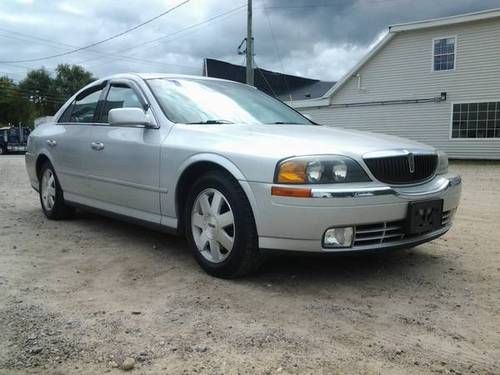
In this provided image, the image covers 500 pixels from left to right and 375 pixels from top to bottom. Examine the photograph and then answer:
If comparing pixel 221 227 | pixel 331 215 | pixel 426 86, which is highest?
pixel 426 86

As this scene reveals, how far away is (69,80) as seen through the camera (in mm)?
69938

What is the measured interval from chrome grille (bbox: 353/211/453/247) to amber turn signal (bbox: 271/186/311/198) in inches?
16.5

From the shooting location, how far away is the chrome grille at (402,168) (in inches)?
136

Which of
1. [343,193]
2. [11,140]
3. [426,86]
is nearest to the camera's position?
[343,193]

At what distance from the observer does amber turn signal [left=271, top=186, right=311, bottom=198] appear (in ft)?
10.6

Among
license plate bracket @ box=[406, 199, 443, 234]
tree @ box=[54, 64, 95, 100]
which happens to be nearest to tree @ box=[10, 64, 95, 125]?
tree @ box=[54, 64, 95, 100]

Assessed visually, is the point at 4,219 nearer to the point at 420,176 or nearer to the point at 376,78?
the point at 420,176

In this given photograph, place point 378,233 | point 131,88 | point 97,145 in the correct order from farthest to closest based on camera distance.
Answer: point 97,145 → point 131,88 → point 378,233

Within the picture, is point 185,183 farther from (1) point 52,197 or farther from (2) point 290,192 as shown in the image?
(1) point 52,197

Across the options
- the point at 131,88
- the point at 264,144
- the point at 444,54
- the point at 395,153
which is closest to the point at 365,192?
the point at 395,153

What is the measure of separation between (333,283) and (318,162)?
3.00 feet

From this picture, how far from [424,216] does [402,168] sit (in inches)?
14.3

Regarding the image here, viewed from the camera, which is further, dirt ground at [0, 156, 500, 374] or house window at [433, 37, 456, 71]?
house window at [433, 37, 456, 71]

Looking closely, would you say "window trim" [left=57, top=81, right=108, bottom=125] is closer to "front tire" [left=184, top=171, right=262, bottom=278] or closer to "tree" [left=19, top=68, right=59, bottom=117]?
"front tire" [left=184, top=171, right=262, bottom=278]
